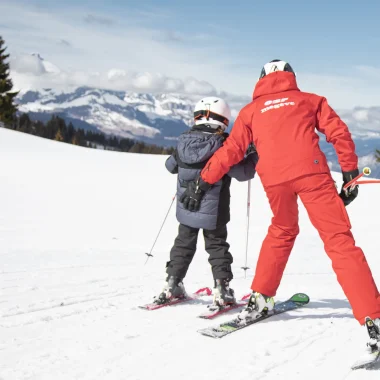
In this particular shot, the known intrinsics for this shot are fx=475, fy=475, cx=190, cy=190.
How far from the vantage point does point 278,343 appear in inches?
146

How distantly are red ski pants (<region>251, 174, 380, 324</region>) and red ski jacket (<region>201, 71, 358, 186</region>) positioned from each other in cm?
12

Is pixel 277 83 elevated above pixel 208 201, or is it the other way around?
pixel 277 83

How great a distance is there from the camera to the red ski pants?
344 centimetres

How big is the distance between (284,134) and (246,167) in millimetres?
720

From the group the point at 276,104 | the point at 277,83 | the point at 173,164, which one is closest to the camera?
the point at 276,104

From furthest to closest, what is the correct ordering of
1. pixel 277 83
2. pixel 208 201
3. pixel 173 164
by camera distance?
pixel 173 164, pixel 208 201, pixel 277 83

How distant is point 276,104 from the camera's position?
4.03m

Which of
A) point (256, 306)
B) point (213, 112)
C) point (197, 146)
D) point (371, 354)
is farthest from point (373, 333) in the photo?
point (213, 112)

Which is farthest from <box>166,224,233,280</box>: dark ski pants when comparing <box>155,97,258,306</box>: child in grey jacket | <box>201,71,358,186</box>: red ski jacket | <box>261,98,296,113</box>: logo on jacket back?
<box>261,98,296,113</box>: logo on jacket back

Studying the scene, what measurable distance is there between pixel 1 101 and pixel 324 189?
188 ft

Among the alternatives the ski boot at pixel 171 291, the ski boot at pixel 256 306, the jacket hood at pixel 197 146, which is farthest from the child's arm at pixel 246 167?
the ski boot at pixel 171 291

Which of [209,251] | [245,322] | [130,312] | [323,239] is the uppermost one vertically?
[323,239]

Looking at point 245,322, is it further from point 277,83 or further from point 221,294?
point 277,83

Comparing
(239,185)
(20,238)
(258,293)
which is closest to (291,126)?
(258,293)
